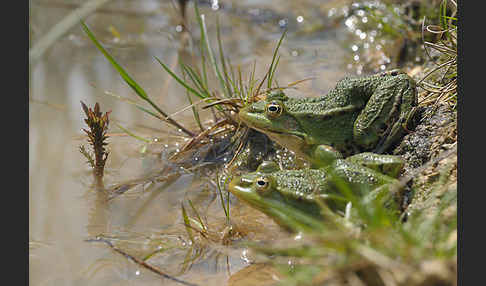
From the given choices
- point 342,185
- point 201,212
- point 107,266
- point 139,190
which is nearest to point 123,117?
point 139,190

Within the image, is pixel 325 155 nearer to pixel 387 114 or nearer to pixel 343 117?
pixel 343 117

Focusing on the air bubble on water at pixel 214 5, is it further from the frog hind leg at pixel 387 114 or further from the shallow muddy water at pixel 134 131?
the frog hind leg at pixel 387 114

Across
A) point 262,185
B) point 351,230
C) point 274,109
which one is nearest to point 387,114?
point 274,109

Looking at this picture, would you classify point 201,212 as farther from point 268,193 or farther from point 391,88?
point 391,88

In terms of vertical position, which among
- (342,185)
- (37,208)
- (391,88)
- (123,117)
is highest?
(391,88)

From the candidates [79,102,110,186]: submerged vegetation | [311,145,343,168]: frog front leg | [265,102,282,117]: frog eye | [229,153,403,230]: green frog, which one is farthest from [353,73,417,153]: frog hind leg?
[79,102,110,186]: submerged vegetation

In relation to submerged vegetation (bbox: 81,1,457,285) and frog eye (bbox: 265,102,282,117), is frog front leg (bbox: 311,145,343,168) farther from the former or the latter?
submerged vegetation (bbox: 81,1,457,285)

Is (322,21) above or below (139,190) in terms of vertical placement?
above
